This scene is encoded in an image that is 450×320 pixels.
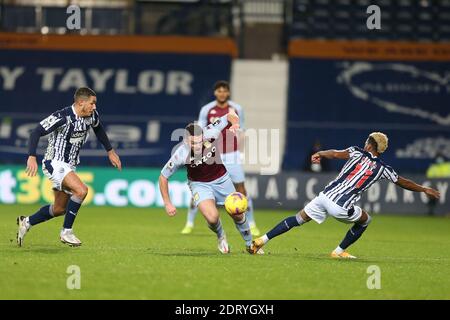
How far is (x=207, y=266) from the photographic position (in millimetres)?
9469

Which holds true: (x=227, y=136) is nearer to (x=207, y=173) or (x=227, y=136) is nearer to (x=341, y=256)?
(x=207, y=173)

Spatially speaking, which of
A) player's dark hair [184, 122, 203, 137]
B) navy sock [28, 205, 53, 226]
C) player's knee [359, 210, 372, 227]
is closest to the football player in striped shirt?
navy sock [28, 205, 53, 226]

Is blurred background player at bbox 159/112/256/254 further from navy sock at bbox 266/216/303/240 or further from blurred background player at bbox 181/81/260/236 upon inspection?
blurred background player at bbox 181/81/260/236

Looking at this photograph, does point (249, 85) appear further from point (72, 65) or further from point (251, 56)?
point (72, 65)

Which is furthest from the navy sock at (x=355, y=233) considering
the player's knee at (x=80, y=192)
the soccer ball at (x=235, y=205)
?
the player's knee at (x=80, y=192)

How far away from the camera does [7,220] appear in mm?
15828

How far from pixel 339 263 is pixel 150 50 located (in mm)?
17027

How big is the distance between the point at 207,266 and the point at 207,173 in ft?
5.71

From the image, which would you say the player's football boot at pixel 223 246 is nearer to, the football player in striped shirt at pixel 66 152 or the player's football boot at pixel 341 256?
the player's football boot at pixel 341 256

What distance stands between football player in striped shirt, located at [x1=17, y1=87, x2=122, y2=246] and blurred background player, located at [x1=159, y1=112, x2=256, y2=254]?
778 millimetres

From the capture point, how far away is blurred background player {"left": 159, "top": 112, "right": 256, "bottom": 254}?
10562 millimetres

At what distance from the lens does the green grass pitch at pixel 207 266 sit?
779 cm

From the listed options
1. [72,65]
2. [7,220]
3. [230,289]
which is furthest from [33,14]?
[230,289]
